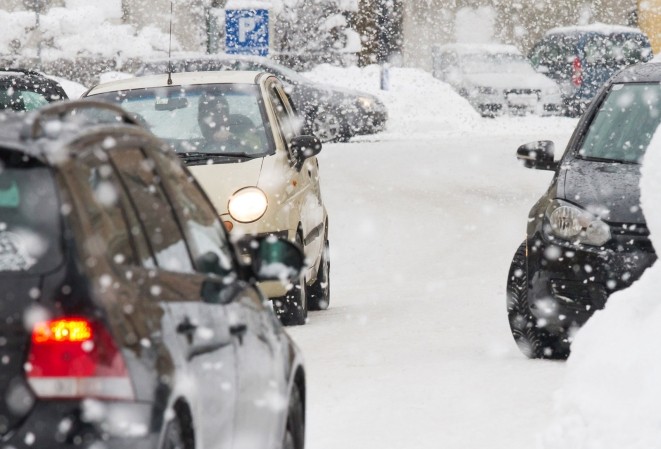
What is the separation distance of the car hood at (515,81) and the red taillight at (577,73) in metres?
0.47

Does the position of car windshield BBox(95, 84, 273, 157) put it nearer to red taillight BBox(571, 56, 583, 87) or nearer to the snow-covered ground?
the snow-covered ground

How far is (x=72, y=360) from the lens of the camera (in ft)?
10.9

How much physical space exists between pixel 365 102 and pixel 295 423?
2190cm

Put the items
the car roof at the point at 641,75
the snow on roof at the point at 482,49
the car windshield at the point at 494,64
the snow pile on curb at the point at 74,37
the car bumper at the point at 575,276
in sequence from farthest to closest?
the snow pile on curb at the point at 74,37, the snow on roof at the point at 482,49, the car windshield at the point at 494,64, the car roof at the point at 641,75, the car bumper at the point at 575,276

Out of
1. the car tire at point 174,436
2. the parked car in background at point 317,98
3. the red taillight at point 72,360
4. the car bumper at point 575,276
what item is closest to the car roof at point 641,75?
the car bumper at point 575,276

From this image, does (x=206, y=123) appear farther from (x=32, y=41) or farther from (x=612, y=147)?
(x=32, y=41)

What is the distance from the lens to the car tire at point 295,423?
494 centimetres

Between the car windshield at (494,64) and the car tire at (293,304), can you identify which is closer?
the car tire at (293,304)

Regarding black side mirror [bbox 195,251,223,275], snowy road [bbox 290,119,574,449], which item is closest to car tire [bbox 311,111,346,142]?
snowy road [bbox 290,119,574,449]

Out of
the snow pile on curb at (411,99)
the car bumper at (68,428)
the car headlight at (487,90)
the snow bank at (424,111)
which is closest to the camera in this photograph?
the car bumper at (68,428)

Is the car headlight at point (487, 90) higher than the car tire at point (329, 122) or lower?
lower

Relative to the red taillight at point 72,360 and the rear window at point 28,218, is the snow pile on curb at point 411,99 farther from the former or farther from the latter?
the red taillight at point 72,360

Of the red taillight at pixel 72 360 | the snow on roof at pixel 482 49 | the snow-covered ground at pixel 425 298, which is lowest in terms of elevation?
the snow on roof at pixel 482 49

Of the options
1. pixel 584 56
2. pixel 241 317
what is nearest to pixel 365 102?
pixel 584 56
